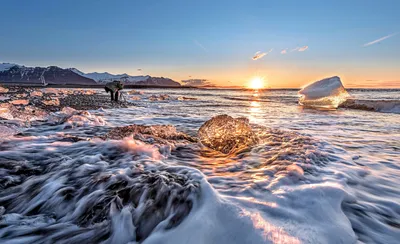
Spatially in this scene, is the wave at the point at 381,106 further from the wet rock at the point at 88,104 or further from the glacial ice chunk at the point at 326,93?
the wet rock at the point at 88,104

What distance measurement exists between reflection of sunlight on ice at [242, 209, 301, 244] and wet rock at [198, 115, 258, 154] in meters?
2.26

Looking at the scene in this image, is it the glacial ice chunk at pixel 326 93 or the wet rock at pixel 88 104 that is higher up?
the glacial ice chunk at pixel 326 93

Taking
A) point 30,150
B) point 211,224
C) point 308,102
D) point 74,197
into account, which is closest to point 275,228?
point 211,224

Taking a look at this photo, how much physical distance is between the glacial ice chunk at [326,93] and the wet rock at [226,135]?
1282 centimetres

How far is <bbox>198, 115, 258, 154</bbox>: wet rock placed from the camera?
425cm

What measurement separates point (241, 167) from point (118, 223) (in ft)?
6.01

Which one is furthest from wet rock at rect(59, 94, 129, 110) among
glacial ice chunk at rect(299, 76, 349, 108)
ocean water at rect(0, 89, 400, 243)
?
glacial ice chunk at rect(299, 76, 349, 108)

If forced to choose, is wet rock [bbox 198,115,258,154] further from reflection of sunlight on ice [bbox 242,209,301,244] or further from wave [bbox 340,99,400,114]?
wave [bbox 340,99,400,114]

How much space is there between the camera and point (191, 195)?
210 cm

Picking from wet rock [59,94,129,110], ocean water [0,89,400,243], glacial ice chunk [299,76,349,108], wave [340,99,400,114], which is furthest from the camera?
glacial ice chunk [299,76,349,108]

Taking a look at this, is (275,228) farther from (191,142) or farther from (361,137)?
(361,137)

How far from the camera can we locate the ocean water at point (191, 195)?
1710mm

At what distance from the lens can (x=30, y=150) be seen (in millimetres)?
3492

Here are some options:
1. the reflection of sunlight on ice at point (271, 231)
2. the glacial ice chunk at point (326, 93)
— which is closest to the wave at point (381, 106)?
the glacial ice chunk at point (326, 93)
